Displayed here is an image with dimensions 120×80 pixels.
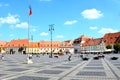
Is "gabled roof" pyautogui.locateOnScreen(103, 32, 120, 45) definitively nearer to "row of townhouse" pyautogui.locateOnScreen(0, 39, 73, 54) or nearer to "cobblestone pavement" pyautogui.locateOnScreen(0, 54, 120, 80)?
"row of townhouse" pyautogui.locateOnScreen(0, 39, 73, 54)

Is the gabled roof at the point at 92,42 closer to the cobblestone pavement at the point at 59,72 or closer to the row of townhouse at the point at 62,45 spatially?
the row of townhouse at the point at 62,45

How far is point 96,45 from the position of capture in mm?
168500

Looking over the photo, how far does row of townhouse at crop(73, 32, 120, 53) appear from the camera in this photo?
516 ft

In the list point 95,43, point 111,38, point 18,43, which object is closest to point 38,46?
point 18,43

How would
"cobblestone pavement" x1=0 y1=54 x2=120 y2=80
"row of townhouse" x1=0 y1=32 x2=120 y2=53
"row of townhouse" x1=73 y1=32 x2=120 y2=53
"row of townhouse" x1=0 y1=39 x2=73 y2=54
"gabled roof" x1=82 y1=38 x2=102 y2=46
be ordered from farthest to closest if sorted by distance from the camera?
"row of townhouse" x1=0 y1=39 x2=73 y2=54 → "gabled roof" x1=82 y1=38 x2=102 y2=46 → "row of townhouse" x1=0 y1=32 x2=120 y2=53 → "row of townhouse" x1=73 y1=32 x2=120 y2=53 → "cobblestone pavement" x1=0 y1=54 x2=120 y2=80

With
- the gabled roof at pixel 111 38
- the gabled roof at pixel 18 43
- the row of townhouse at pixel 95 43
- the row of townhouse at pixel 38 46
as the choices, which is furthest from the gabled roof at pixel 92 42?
the gabled roof at pixel 18 43

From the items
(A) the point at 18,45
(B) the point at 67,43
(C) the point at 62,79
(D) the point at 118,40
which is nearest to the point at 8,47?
(A) the point at 18,45

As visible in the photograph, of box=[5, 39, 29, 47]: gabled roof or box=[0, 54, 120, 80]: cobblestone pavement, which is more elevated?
box=[5, 39, 29, 47]: gabled roof

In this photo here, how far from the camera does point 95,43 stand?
170 metres

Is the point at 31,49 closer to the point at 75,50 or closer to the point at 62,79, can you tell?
the point at 75,50

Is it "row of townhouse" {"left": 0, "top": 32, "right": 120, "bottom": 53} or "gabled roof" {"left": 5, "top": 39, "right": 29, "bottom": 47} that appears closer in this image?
"row of townhouse" {"left": 0, "top": 32, "right": 120, "bottom": 53}

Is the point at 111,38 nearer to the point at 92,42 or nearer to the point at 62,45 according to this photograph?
the point at 92,42

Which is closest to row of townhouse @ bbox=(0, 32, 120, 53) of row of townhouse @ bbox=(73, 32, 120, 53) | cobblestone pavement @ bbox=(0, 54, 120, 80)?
row of townhouse @ bbox=(73, 32, 120, 53)

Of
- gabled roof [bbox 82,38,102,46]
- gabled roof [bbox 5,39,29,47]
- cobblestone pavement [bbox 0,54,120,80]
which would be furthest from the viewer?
gabled roof [bbox 5,39,29,47]
